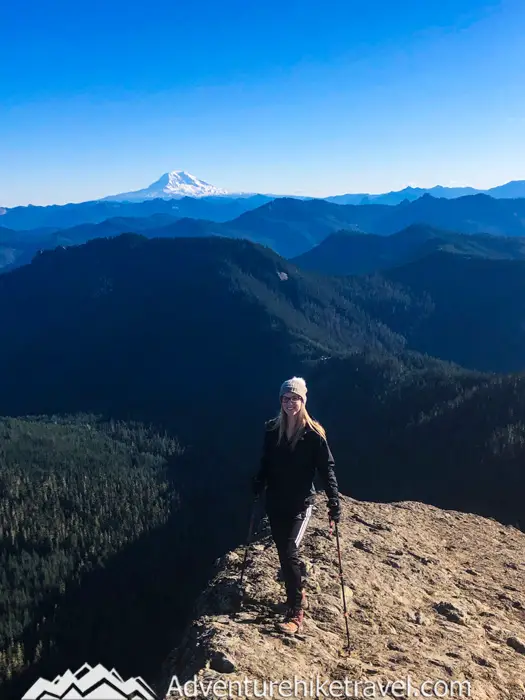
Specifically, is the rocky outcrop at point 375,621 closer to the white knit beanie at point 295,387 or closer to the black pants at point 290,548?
the black pants at point 290,548

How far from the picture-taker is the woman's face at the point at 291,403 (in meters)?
13.5

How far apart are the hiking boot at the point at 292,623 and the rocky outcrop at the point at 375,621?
0.22 metres

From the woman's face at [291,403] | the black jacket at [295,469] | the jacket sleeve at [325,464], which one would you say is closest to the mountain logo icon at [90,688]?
the black jacket at [295,469]

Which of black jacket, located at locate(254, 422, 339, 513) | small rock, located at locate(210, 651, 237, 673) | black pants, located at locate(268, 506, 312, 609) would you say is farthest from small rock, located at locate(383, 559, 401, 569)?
small rock, located at locate(210, 651, 237, 673)

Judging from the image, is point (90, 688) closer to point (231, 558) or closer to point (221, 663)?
point (221, 663)

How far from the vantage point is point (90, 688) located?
35.7ft

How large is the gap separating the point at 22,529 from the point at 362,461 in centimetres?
11250

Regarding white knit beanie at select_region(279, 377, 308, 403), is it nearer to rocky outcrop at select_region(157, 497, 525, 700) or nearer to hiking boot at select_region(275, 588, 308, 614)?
hiking boot at select_region(275, 588, 308, 614)

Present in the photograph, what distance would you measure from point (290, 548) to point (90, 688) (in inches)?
230

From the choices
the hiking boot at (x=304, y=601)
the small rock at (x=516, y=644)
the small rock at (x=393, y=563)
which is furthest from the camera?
the small rock at (x=393, y=563)

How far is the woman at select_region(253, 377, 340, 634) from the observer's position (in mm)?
13859

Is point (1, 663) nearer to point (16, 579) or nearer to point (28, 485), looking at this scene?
point (16, 579)

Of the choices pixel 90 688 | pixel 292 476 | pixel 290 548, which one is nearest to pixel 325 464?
pixel 292 476

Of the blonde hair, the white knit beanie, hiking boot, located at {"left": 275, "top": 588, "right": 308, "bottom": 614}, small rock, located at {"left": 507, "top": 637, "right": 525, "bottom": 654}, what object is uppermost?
the white knit beanie
